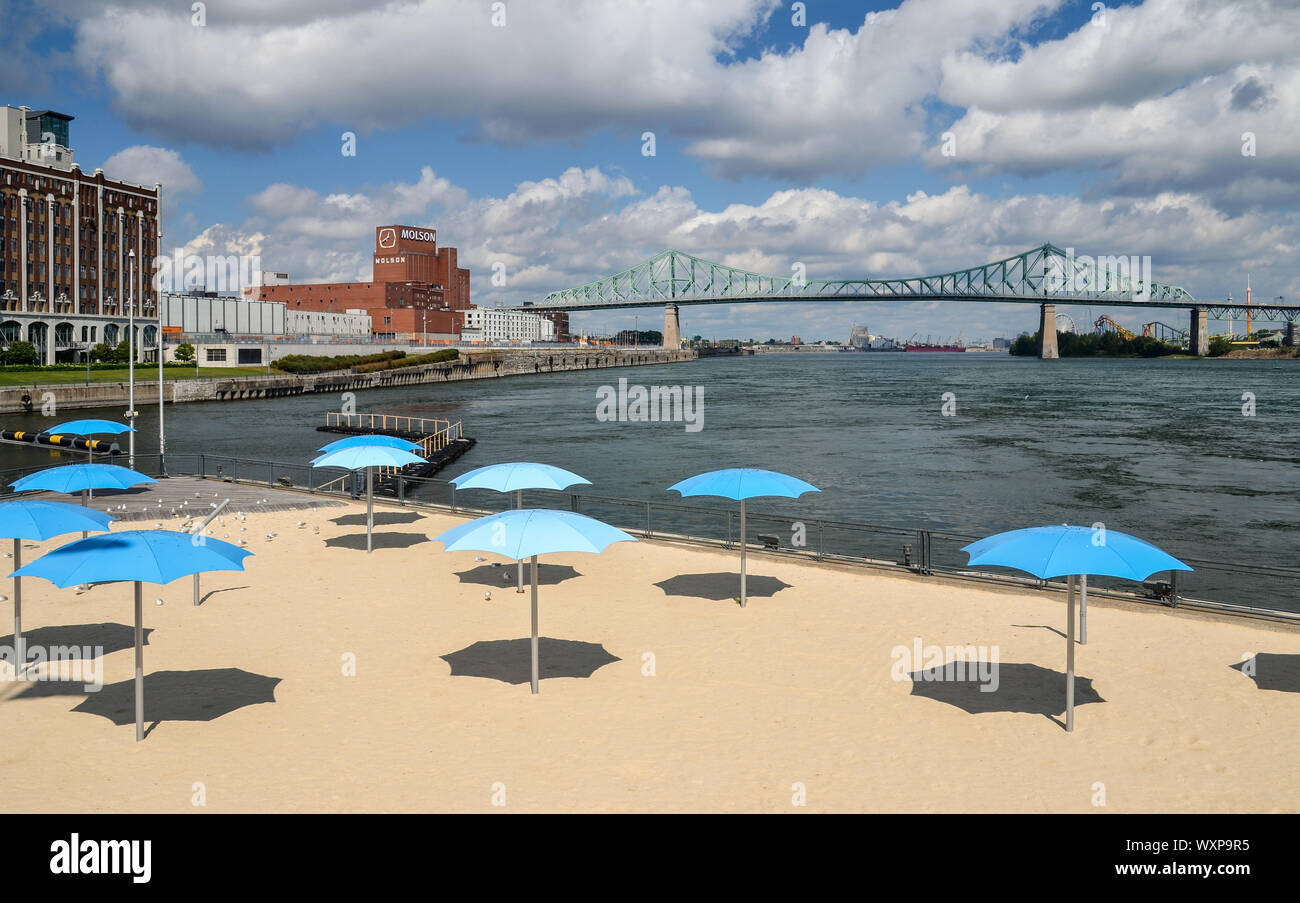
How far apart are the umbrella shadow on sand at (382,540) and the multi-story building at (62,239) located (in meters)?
93.5

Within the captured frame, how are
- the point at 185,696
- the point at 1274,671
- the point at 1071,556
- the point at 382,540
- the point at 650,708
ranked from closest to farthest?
the point at 1071,556 → the point at 650,708 → the point at 185,696 → the point at 1274,671 → the point at 382,540

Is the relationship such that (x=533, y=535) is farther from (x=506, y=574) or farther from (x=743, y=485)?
(x=506, y=574)

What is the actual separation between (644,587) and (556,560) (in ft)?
11.9

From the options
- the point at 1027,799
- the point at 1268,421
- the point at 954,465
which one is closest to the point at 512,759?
the point at 1027,799

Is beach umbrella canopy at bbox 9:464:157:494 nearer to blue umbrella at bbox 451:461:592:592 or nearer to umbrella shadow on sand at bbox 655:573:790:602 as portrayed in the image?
blue umbrella at bbox 451:461:592:592

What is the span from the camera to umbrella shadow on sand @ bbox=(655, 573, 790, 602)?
18.6 meters

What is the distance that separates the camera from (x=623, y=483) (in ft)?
158

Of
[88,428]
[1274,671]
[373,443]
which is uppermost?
[88,428]

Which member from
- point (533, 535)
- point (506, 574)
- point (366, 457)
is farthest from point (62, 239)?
point (533, 535)

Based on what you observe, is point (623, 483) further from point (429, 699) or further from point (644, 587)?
point (429, 699)

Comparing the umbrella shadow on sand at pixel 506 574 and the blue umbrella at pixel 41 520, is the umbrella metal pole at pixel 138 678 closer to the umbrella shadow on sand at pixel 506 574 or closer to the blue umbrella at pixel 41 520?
the blue umbrella at pixel 41 520

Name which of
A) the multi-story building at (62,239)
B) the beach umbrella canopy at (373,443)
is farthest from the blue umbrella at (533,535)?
the multi-story building at (62,239)

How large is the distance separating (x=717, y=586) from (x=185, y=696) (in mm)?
9915

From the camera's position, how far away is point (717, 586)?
760 inches
